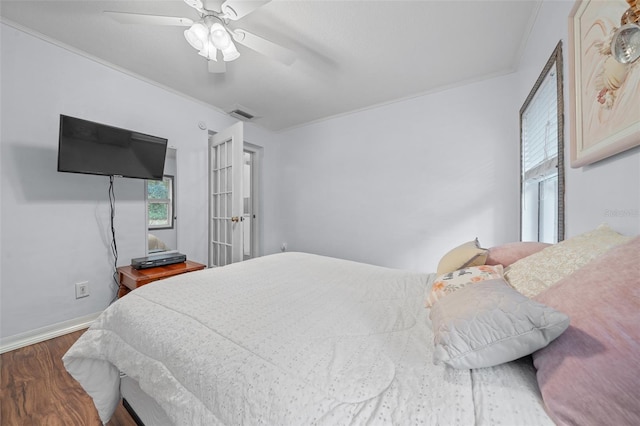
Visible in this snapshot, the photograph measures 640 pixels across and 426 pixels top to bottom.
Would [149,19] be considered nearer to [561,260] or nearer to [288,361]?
[288,361]

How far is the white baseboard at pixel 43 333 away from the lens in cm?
176

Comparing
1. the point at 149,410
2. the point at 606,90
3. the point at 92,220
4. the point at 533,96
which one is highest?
the point at 533,96

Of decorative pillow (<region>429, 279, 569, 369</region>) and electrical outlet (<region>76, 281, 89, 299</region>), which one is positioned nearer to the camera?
decorative pillow (<region>429, 279, 569, 369</region>)

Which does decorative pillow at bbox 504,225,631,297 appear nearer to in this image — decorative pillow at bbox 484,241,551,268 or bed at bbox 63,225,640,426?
bed at bbox 63,225,640,426

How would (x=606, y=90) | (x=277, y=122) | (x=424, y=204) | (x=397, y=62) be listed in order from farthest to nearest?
(x=277, y=122), (x=424, y=204), (x=397, y=62), (x=606, y=90)

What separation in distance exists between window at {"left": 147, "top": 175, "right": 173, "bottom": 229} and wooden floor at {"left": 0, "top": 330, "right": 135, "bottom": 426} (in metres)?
1.32

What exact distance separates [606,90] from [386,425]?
1.43 metres

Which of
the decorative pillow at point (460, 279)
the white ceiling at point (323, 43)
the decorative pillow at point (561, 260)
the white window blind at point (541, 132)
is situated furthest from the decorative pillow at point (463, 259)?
the white ceiling at point (323, 43)

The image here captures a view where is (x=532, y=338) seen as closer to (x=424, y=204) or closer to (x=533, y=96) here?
(x=533, y=96)

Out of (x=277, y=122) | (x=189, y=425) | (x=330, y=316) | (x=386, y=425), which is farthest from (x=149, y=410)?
(x=277, y=122)

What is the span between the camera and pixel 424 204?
9.23 feet

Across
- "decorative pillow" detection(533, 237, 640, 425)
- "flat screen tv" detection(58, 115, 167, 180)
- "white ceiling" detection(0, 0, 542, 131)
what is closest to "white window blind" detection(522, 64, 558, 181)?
"white ceiling" detection(0, 0, 542, 131)

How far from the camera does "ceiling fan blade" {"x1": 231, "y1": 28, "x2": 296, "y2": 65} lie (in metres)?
1.56

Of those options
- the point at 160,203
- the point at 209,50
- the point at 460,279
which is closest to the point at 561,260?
the point at 460,279
